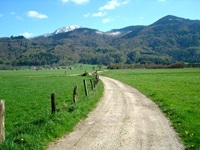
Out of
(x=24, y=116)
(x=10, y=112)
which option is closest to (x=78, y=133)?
(x=24, y=116)

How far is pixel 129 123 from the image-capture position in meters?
15.2

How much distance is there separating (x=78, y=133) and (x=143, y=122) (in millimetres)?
4678

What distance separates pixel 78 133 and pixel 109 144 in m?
2.56

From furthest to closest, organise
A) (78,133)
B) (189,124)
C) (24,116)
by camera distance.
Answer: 1. (24,116)
2. (189,124)
3. (78,133)

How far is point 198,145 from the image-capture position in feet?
35.7

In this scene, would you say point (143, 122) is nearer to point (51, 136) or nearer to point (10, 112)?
point (51, 136)

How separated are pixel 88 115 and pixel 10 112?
9122 mm

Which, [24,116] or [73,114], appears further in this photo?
[24,116]

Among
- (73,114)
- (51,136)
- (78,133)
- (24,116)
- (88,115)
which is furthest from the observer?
(24,116)

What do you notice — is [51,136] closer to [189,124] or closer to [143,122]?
[143,122]

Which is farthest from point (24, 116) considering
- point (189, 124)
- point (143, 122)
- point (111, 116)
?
point (189, 124)

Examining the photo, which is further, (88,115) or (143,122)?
(88,115)

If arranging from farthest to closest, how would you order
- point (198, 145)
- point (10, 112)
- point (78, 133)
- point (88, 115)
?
point (10, 112) < point (88, 115) < point (78, 133) < point (198, 145)

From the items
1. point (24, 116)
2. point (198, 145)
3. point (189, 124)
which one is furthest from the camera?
point (24, 116)
